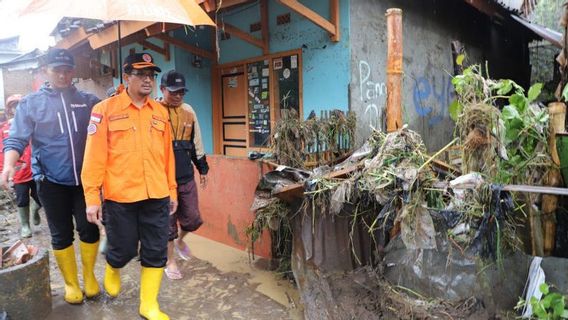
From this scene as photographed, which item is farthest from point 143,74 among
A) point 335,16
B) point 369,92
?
point 369,92

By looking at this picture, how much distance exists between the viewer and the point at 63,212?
134 inches

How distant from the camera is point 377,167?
9.14 feet

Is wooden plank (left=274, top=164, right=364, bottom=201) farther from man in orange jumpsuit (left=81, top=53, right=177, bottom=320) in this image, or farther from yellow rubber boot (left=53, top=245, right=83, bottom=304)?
yellow rubber boot (left=53, top=245, right=83, bottom=304)

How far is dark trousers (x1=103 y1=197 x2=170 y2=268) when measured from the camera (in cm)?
308

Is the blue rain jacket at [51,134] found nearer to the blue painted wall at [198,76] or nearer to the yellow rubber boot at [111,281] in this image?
the yellow rubber boot at [111,281]

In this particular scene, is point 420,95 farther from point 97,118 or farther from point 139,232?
point 97,118

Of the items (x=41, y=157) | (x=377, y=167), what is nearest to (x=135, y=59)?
(x=41, y=157)

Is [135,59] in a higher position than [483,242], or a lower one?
higher

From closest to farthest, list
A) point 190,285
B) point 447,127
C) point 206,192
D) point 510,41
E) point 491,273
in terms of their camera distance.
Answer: point 491,273
point 190,285
point 206,192
point 447,127
point 510,41

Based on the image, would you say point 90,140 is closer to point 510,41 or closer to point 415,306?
point 415,306

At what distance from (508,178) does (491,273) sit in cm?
75

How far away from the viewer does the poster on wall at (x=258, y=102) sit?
6902mm

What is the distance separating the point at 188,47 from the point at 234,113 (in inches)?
55.7

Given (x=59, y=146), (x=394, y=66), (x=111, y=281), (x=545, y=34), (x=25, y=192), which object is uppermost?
(x=545, y=34)
